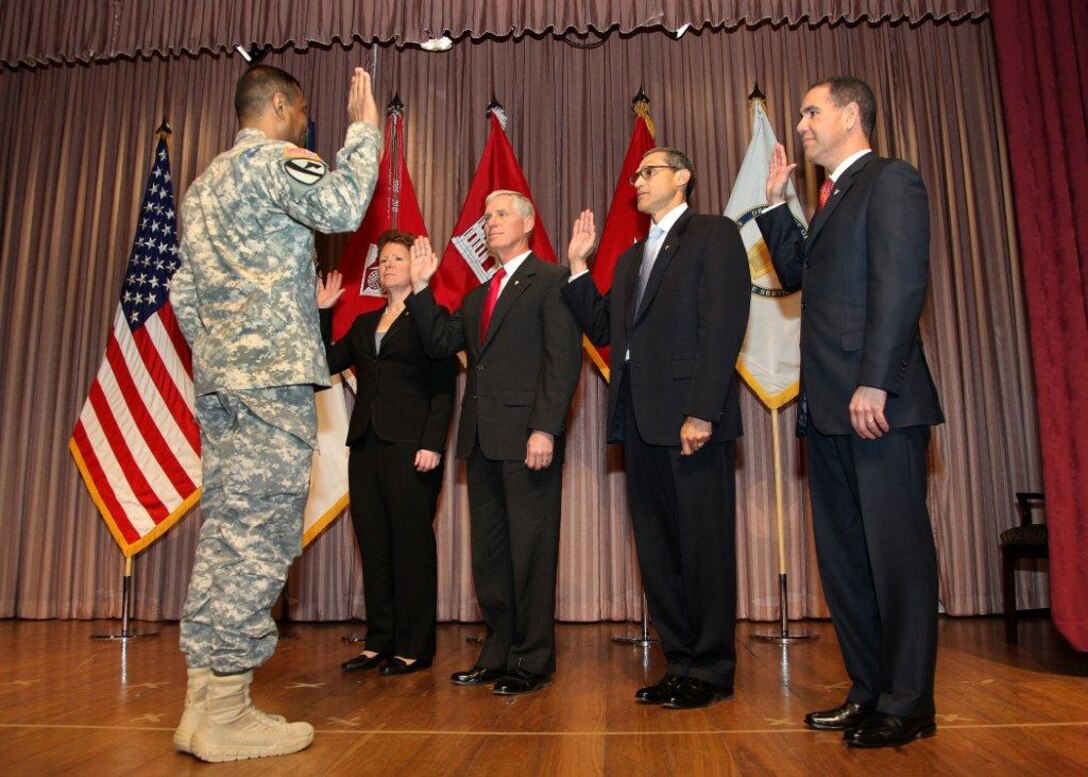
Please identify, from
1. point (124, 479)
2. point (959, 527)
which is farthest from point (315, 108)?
point (959, 527)

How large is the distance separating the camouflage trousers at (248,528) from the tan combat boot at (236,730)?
0.05m

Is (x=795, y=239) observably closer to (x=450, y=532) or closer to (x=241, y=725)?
(x=241, y=725)

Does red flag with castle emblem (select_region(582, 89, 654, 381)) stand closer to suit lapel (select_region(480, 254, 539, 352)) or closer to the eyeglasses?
suit lapel (select_region(480, 254, 539, 352))

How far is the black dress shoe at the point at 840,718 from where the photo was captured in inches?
83.6

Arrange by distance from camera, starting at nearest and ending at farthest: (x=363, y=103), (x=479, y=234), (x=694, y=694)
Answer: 1. (x=363, y=103)
2. (x=694, y=694)
3. (x=479, y=234)

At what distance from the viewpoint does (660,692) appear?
96.7 inches

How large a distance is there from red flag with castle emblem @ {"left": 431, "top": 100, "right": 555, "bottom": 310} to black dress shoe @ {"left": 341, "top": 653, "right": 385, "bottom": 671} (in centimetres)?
185

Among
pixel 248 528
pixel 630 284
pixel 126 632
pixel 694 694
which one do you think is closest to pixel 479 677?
pixel 694 694

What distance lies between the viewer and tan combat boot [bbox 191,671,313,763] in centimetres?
194

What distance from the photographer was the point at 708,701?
7.86 feet

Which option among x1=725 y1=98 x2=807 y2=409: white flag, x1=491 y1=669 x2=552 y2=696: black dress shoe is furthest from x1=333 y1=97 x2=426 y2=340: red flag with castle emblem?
x1=491 y1=669 x2=552 y2=696: black dress shoe

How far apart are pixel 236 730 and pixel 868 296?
1.87 metres

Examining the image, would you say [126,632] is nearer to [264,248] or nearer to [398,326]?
[398,326]

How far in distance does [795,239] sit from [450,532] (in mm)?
2789
